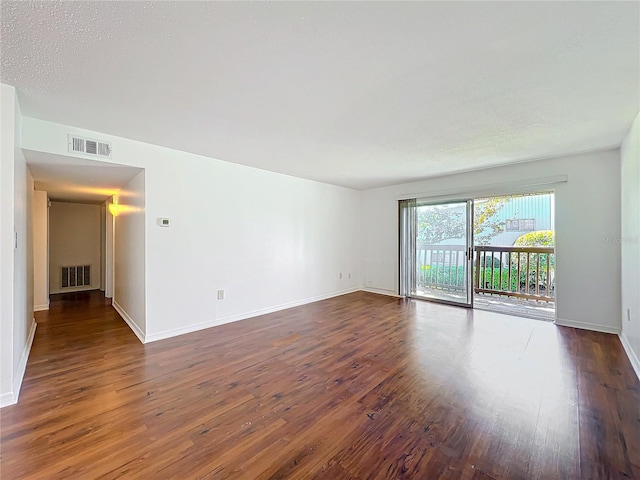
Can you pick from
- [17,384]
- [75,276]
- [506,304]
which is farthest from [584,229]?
[75,276]

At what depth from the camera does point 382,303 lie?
5.04 meters

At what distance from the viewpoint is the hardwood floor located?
1466 millimetres

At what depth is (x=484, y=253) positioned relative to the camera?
226 inches

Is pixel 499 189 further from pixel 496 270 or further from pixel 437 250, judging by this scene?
pixel 496 270

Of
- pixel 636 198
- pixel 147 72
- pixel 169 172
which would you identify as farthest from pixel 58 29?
pixel 636 198

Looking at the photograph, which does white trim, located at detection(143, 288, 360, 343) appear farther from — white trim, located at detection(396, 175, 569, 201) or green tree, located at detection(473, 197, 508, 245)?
green tree, located at detection(473, 197, 508, 245)

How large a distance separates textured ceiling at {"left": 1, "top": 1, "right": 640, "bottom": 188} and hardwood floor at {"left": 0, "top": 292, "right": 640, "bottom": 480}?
7.49ft

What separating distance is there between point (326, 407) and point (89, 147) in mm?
3285

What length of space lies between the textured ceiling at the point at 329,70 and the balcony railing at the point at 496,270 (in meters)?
2.56

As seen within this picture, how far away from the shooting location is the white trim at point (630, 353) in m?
2.42

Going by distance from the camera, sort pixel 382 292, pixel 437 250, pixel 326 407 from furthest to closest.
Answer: pixel 382 292
pixel 437 250
pixel 326 407

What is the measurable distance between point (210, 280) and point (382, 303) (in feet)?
9.90

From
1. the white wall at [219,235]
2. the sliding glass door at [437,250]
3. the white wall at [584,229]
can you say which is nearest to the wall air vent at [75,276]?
the white wall at [219,235]

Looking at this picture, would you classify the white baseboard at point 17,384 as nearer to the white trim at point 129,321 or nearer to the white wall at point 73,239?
the white trim at point 129,321
